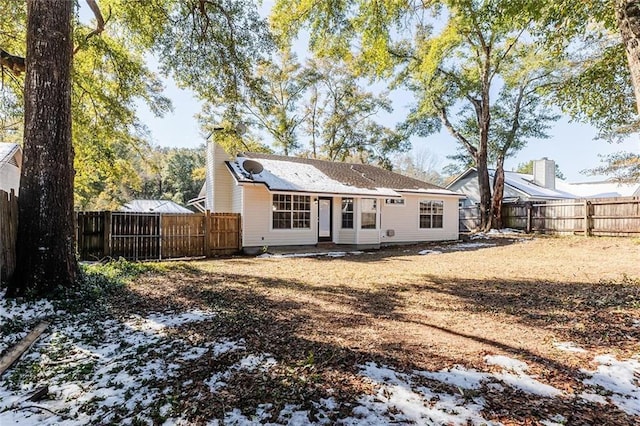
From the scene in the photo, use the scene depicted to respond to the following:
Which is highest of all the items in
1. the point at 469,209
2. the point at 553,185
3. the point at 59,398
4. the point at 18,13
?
the point at 18,13

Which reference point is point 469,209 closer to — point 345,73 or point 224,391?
point 345,73

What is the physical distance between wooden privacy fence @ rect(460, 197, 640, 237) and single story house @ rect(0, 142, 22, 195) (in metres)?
23.0

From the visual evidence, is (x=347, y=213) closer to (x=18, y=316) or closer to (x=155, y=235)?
(x=155, y=235)

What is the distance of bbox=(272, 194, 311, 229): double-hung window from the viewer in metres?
13.3

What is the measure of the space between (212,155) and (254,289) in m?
9.19

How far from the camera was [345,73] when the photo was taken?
2559 cm

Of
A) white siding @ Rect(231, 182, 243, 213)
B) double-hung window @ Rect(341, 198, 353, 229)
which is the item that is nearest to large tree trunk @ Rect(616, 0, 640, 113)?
double-hung window @ Rect(341, 198, 353, 229)

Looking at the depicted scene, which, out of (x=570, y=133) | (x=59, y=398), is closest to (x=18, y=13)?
Result: (x=59, y=398)

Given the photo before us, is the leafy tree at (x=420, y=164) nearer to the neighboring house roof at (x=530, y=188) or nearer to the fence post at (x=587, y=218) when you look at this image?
→ the neighboring house roof at (x=530, y=188)

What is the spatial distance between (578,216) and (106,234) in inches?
769

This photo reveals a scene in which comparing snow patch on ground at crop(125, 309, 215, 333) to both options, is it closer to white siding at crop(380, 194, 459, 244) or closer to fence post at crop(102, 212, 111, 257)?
fence post at crop(102, 212, 111, 257)

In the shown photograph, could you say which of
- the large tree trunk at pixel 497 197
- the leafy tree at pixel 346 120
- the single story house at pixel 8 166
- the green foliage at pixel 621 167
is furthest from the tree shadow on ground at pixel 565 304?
the leafy tree at pixel 346 120

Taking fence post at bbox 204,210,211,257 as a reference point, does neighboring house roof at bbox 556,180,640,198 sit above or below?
above

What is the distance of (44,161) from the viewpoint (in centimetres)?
501
